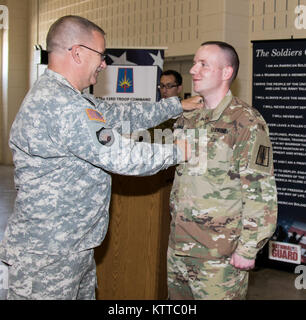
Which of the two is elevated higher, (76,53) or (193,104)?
(76,53)

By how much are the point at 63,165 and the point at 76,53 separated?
505mm

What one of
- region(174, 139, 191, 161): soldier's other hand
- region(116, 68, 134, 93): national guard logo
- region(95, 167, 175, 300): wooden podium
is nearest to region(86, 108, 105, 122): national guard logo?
region(174, 139, 191, 161): soldier's other hand

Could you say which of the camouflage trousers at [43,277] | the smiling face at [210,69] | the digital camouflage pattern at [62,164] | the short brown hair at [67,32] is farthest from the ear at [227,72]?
the camouflage trousers at [43,277]

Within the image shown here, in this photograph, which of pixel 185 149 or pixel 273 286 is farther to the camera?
pixel 273 286

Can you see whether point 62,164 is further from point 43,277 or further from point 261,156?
point 261,156

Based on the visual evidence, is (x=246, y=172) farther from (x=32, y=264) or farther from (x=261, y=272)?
(x=261, y=272)

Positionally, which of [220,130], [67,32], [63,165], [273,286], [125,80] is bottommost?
[273,286]

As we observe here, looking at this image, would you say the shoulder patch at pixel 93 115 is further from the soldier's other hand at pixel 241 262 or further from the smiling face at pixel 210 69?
the soldier's other hand at pixel 241 262

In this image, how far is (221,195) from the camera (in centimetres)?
205

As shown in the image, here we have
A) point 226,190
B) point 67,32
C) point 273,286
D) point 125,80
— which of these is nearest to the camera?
point 67,32

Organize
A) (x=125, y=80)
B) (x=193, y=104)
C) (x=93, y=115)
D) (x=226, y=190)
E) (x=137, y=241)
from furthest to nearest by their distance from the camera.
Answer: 1. (x=125, y=80)
2. (x=137, y=241)
3. (x=193, y=104)
4. (x=226, y=190)
5. (x=93, y=115)

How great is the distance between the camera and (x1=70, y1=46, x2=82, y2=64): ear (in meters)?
1.94

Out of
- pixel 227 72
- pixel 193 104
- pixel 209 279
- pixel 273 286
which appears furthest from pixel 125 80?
pixel 209 279

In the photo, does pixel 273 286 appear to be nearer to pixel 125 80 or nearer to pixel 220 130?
pixel 220 130
